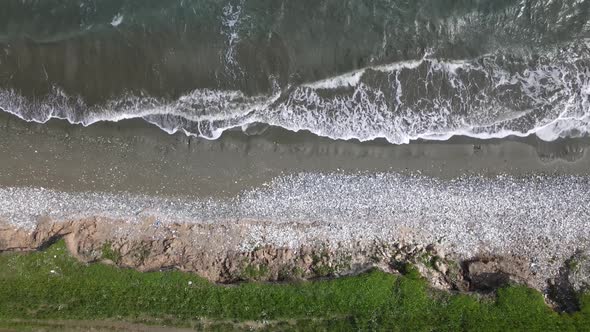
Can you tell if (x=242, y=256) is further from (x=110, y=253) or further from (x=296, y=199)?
(x=110, y=253)

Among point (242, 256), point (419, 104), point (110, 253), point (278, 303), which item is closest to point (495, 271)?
point (419, 104)

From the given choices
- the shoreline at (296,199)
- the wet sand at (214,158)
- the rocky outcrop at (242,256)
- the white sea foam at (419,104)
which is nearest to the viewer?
the rocky outcrop at (242,256)

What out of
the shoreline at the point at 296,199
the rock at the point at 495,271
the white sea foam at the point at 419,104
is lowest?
the rock at the point at 495,271

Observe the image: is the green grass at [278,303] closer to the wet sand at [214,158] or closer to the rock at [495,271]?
the rock at [495,271]

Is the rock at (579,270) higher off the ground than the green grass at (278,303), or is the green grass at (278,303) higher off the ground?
the rock at (579,270)

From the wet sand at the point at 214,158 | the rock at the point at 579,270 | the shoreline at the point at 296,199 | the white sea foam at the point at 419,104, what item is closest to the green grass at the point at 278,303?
the rock at the point at 579,270

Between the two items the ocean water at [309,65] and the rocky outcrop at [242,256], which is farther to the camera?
the ocean water at [309,65]

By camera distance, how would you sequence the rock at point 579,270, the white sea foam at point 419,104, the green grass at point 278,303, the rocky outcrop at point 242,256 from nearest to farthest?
the green grass at point 278,303, the rock at point 579,270, the rocky outcrop at point 242,256, the white sea foam at point 419,104
